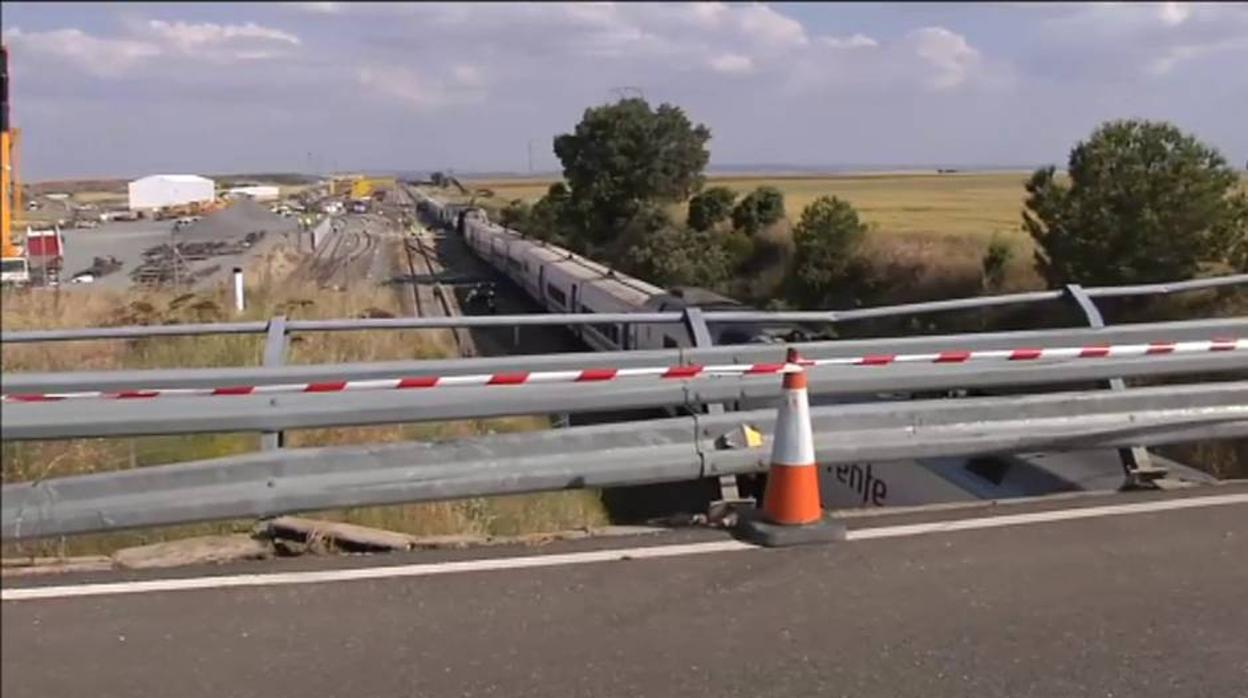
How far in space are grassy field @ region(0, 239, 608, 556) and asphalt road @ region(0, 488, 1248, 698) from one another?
1.67ft

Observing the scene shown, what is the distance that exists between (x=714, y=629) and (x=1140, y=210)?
30169mm

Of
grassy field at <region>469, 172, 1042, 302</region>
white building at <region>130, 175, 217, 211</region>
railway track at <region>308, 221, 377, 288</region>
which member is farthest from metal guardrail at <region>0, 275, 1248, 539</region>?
grassy field at <region>469, 172, 1042, 302</region>

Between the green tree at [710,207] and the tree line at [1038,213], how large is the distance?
13.5 feet

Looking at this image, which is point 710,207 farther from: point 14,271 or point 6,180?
point 6,180

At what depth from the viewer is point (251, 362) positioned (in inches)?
320

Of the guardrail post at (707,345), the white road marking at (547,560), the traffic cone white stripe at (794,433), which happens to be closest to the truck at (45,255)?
the white road marking at (547,560)

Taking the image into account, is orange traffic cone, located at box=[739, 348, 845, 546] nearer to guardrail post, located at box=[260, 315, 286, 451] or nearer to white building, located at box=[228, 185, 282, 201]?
guardrail post, located at box=[260, 315, 286, 451]

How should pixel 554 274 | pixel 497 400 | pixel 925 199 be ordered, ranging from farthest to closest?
A: pixel 925 199 < pixel 554 274 < pixel 497 400

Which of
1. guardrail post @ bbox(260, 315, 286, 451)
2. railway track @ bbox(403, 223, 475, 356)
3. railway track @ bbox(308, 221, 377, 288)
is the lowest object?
railway track @ bbox(403, 223, 475, 356)

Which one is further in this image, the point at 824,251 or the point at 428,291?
the point at 824,251

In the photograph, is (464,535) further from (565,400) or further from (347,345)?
(347,345)

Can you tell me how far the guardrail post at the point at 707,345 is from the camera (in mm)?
7414

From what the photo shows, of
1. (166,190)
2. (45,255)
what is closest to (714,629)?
(166,190)

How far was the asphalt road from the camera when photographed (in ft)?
16.1
